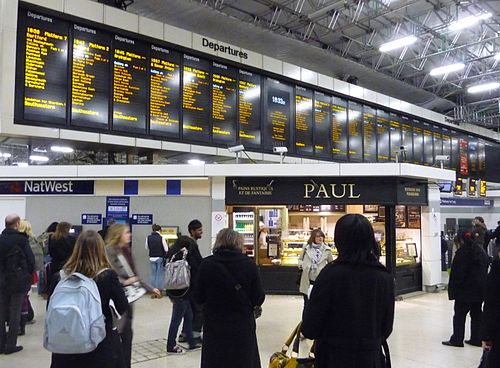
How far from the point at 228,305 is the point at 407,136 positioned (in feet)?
36.8

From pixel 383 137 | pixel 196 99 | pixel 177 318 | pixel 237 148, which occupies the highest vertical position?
pixel 196 99

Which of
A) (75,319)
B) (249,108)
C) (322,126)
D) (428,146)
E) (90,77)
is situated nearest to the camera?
(75,319)

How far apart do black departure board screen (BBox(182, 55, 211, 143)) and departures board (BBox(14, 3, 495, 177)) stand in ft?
0.06

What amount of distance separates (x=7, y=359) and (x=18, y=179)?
17.0ft

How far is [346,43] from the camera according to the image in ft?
39.0

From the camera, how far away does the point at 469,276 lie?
17.7ft

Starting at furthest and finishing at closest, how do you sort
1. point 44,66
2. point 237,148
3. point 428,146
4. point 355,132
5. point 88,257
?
point 428,146 → point 355,132 → point 237,148 → point 44,66 → point 88,257

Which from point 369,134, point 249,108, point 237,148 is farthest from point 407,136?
point 237,148

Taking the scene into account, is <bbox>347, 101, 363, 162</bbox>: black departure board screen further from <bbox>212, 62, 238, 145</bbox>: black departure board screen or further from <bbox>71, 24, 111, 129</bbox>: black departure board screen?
<bbox>71, 24, 111, 129</bbox>: black departure board screen

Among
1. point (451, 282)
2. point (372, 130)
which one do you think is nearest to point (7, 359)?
point (451, 282)

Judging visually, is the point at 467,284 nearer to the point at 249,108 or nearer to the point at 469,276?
the point at 469,276

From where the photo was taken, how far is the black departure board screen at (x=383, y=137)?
12.2 metres

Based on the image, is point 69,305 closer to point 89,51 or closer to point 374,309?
point 374,309

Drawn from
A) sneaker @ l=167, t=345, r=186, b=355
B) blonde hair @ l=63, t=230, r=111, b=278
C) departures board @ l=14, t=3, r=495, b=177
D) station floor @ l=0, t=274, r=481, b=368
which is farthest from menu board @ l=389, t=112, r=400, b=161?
blonde hair @ l=63, t=230, r=111, b=278
